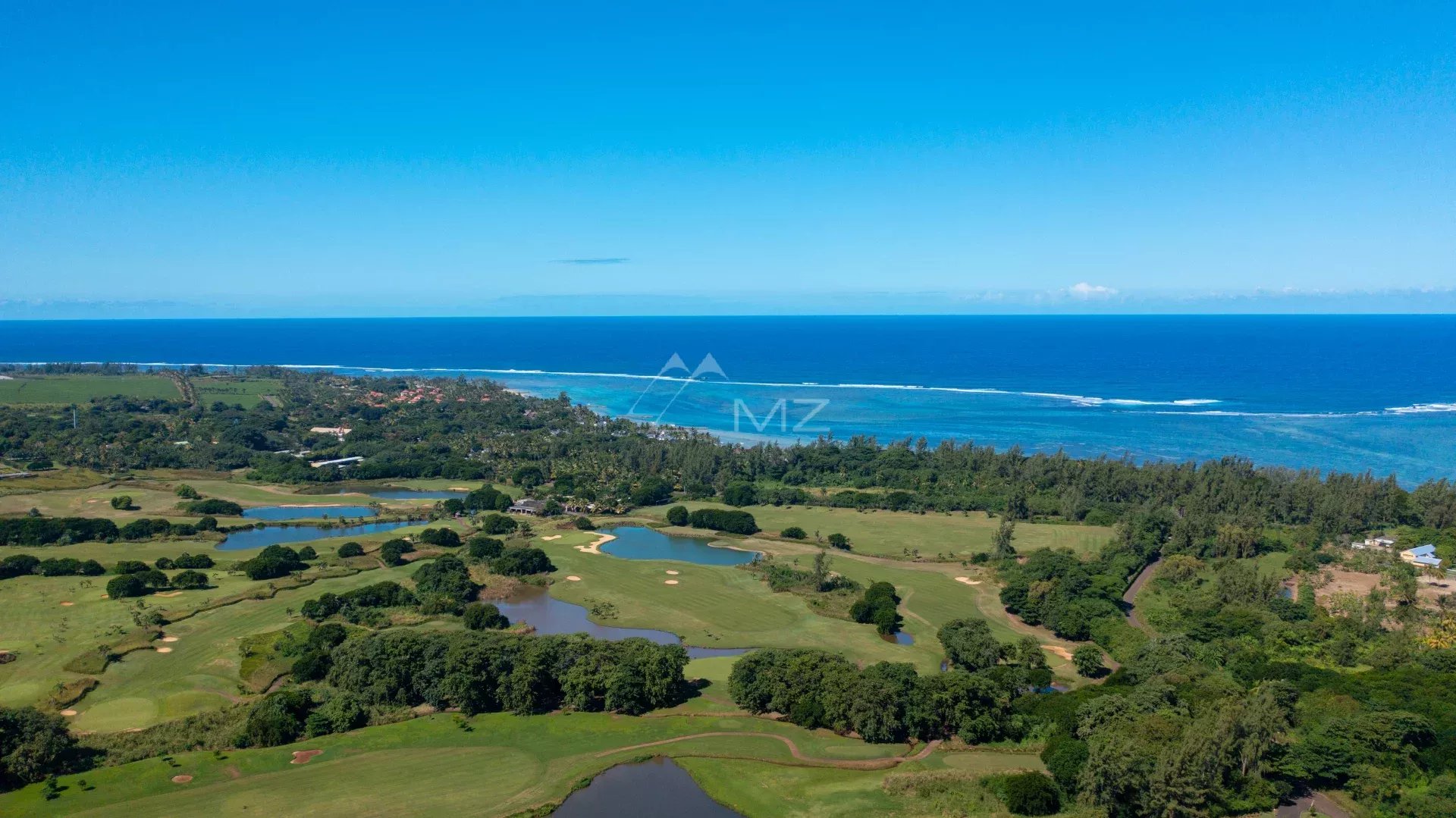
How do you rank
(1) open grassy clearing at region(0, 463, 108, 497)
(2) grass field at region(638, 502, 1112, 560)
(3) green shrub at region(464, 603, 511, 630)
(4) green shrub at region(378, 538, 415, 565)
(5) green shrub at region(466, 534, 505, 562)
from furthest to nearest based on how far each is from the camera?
(1) open grassy clearing at region(0, 463, 108, 497), (2) grass field at region(638, 502, 1112, 560), (5) green shrub at region(466, 534, 505, 562), (4) green shrub at region(378, 538, 415, 565), (3) green shrub at region(464, 603, 511, 630)

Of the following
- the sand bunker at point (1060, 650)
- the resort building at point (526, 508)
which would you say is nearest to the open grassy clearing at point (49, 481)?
the resort building at point (526, 508)

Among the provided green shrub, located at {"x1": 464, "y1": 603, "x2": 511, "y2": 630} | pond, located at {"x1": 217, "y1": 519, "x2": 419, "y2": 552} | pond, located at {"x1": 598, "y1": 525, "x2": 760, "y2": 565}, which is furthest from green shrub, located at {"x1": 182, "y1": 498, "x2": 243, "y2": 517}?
green shrub, located at {"x1": 464, "y1": 603, "x2": 511, "y2": 630}

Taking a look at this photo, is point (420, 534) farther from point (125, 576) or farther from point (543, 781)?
point (543, 781)

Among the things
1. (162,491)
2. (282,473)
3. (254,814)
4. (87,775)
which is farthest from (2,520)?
(254,814)

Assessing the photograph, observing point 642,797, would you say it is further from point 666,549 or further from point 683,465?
point 683,465

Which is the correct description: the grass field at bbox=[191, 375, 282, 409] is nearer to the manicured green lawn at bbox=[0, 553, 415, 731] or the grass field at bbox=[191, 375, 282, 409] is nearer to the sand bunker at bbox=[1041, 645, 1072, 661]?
the manicured green lawn at bbox=[0, 553, 415, 731]

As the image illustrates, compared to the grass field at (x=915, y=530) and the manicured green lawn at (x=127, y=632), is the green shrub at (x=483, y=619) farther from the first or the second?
the grass field at (x=915, y=530)
